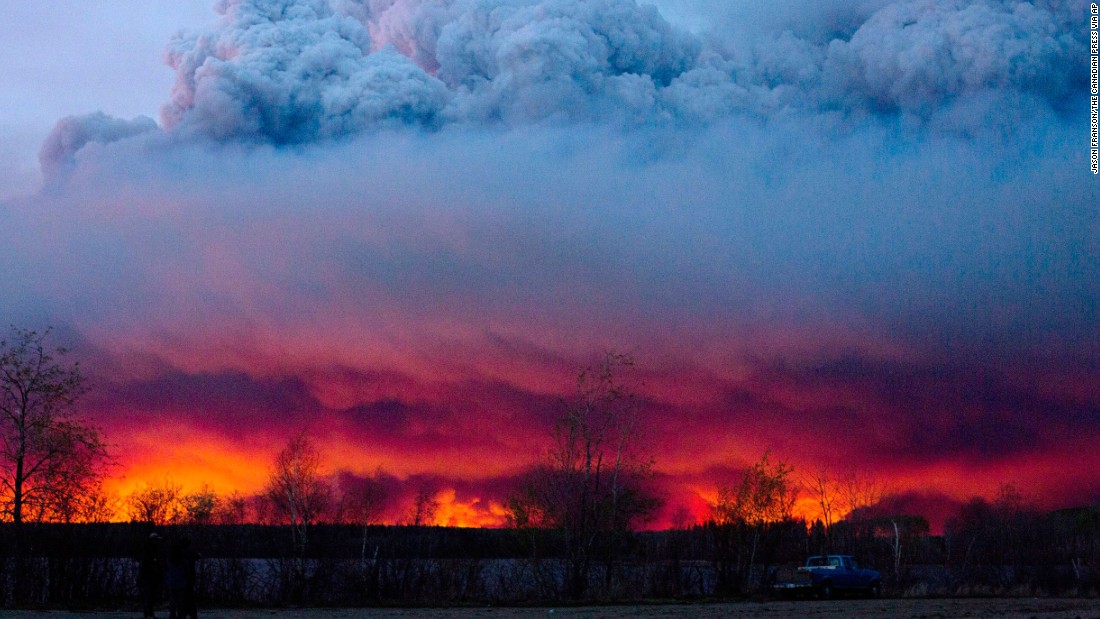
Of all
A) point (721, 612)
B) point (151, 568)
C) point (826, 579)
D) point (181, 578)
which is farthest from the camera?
point (826, 579)

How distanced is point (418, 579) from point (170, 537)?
12.6 meters

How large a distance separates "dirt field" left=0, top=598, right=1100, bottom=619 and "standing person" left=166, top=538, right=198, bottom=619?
4971 mm

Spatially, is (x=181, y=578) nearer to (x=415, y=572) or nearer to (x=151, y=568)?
(x=151, y=568)

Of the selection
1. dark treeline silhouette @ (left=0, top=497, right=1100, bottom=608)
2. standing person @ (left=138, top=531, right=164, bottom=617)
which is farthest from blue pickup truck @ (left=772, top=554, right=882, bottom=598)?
standing person @ (left=138, top=531, right=164, bottom=617)

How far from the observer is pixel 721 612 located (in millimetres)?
33375

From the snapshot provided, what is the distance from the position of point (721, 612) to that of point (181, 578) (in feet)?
53.2

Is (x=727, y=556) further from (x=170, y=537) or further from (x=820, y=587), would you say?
(x=170, y=537)

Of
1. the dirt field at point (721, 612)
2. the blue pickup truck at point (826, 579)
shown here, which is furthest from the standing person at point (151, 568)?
the blue pickup truck at point (826, 579)

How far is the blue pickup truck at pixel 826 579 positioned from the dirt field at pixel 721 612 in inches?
190

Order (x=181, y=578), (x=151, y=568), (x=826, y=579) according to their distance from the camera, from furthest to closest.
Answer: (x=826, y=579)
(x=151, y=568)
(x=181, y=578)

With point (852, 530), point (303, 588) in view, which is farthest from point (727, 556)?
point (852, 530)

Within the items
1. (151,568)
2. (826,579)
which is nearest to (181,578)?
(151,568)

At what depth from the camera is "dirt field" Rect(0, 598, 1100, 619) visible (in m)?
30.2

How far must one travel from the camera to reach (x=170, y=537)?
147 feet
